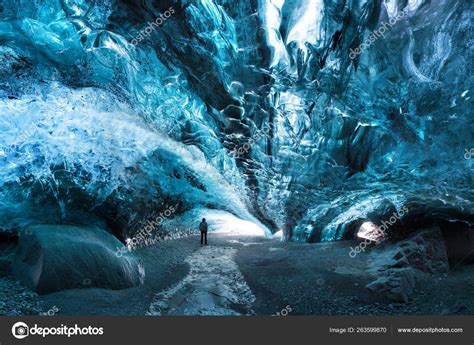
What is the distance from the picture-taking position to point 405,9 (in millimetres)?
3846

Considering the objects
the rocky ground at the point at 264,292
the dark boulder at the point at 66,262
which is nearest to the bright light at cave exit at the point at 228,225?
the rocky ground at the point at 264,292

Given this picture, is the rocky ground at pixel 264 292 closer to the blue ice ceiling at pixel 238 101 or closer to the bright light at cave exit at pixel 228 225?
the blue ice ceiling at pixel 238 101

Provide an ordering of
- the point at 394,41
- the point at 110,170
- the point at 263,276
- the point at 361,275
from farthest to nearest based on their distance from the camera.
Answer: the point at 110,170, the point at 263,276, the point at 361,275, the point at 394,41

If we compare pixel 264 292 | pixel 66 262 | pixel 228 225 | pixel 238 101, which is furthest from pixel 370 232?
pixel 228 225

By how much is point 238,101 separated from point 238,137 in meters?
1.62

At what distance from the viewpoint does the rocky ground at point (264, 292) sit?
15.0 feet

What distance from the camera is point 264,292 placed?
585 cm

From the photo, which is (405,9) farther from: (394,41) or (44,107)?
(44,107)

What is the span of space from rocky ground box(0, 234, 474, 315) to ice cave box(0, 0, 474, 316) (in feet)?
0.14

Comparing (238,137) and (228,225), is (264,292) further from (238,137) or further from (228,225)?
(228,225)

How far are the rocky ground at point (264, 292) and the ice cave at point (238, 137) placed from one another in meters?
0.04

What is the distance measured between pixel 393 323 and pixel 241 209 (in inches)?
516

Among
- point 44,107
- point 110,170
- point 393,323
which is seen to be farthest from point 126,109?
point 393,323

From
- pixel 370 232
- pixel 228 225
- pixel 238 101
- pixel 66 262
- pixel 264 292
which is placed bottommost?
pixel 228 225
